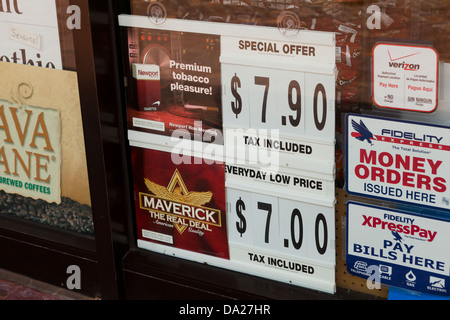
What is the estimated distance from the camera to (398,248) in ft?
12.1

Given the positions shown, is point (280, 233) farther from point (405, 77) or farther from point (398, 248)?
point (405, 77)

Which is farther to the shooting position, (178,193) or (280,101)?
(178,193)

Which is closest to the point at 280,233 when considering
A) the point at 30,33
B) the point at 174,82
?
the point at 174,82

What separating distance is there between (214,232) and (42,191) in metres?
1.22

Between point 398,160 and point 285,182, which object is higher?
point 398,160

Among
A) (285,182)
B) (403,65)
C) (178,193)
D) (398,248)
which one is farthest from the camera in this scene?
(178,193)

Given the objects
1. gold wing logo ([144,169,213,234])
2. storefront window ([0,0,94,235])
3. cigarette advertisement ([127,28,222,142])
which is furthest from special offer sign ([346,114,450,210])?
storefront window ([0,0,94,235])

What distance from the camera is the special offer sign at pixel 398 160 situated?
3.40 m

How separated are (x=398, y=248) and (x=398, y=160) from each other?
467mm

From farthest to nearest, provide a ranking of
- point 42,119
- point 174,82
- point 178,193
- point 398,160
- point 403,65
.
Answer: point 42,119 < point 178,193 < point 174,82 < point 398,160 < point 403,65

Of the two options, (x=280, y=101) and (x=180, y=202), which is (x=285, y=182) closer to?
(x=280, y=101)

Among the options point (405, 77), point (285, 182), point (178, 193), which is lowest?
point (178, 193)

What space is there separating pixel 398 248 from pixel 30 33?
7.87 ft

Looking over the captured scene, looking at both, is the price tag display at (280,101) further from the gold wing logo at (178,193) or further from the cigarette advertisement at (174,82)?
the gold wing logo at (178,193)
